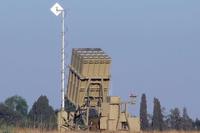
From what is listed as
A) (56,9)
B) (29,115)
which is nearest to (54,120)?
(56,9)

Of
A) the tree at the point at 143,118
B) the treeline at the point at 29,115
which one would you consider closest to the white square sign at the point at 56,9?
the treeline at the point at 29,115

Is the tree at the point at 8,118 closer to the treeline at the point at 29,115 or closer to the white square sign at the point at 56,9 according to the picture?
the treeline at the point at 29,115

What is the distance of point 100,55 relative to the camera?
35.5 metres

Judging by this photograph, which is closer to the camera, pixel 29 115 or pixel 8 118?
pixel 8 118

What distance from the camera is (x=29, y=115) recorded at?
6444 centimetres

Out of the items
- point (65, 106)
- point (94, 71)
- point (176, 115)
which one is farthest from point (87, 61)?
point (176, 115)

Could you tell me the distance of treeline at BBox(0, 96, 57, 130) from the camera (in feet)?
104

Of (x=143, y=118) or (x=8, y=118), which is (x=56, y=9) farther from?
(x=143, y=118)

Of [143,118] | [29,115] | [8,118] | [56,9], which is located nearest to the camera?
[56,9]

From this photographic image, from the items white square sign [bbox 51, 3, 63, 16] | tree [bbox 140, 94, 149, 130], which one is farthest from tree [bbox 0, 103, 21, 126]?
tree [bbox 140, 94, 149, 130]

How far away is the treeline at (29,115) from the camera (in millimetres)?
31827

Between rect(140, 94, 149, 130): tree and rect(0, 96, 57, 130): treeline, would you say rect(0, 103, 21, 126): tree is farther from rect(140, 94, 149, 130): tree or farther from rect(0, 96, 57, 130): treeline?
rect(140, 94, 149, 130): tree

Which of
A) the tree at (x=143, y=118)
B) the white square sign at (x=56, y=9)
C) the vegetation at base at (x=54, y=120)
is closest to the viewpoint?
the vegetation at base at (x=54, y=120)

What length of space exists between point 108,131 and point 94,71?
3903 mm
